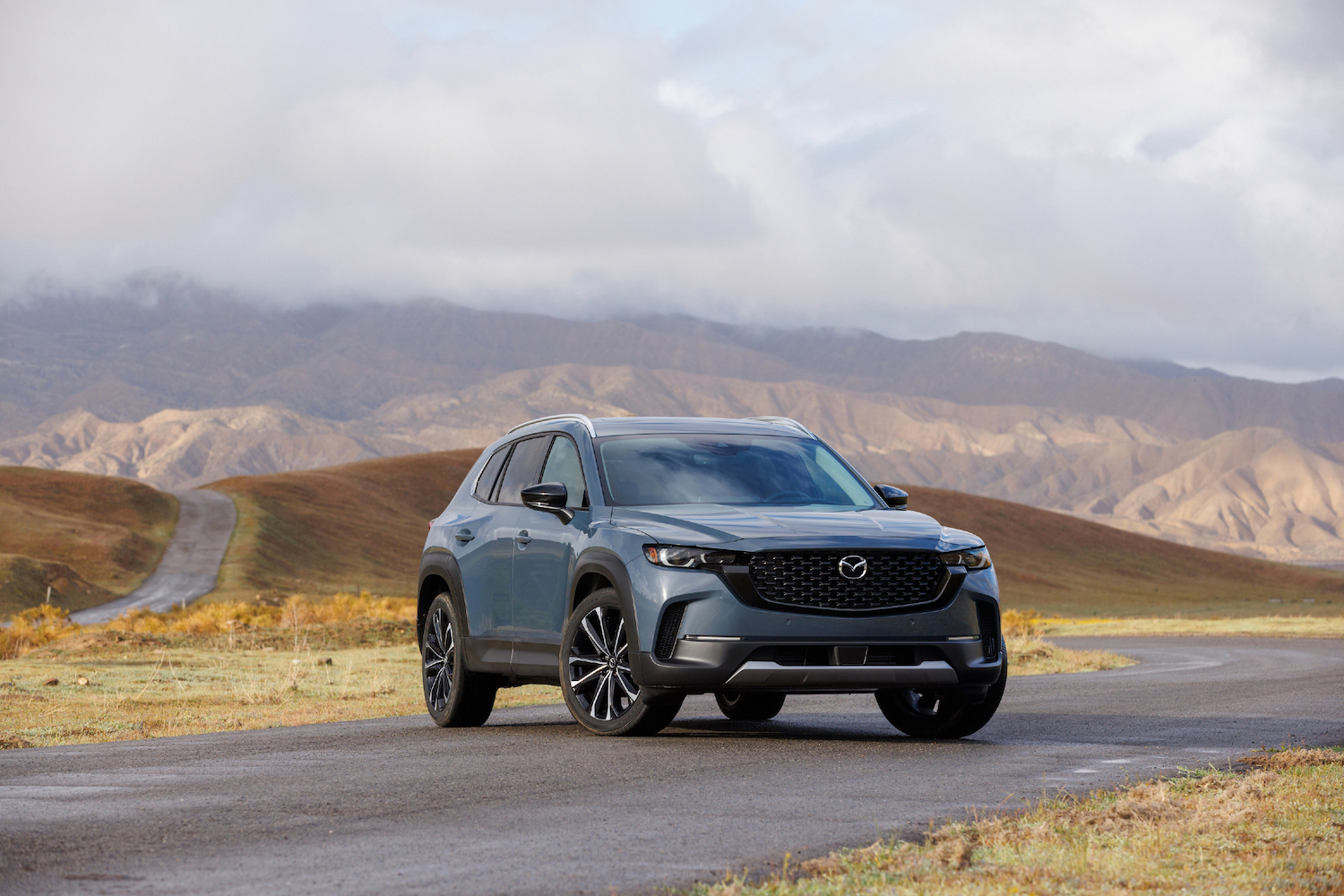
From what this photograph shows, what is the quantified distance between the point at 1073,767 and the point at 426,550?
563 cm

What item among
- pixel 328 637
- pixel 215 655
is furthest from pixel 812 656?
pixel 328 637

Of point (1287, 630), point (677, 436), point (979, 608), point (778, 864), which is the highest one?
point (677, 436)

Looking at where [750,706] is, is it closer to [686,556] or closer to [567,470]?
[567,470]

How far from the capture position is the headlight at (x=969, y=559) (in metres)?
9.64

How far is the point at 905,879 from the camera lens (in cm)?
542

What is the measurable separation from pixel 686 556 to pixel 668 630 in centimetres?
44

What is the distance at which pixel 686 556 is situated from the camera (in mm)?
9297

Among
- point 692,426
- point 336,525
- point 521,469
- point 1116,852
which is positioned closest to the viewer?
point 1116,852

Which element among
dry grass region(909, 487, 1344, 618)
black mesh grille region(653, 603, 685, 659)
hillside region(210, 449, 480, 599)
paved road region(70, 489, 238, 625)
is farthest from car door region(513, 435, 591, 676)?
dry grass region(909, 487, 1344, 618)

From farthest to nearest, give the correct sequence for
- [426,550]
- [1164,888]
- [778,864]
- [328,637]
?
[328,637], [426,550], [778,864], [1164,888]

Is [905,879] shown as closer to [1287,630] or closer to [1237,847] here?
[1237,847]

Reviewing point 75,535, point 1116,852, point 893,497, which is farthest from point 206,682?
point 75,535

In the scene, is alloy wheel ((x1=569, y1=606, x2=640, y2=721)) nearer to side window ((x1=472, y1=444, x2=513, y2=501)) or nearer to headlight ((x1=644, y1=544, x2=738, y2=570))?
headlight ((x1=644, y1=544, x2=738, y2=570))

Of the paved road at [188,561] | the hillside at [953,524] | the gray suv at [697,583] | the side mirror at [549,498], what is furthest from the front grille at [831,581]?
the hillside at [953,524]
